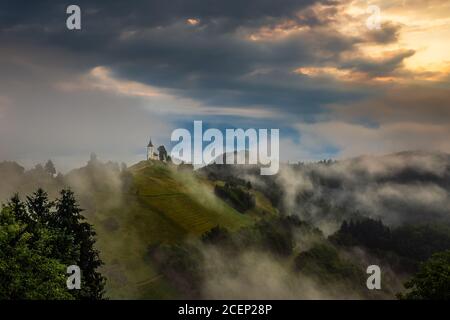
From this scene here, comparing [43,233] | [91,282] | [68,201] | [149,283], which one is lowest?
[149,283]

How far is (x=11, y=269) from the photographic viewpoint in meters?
57.3
